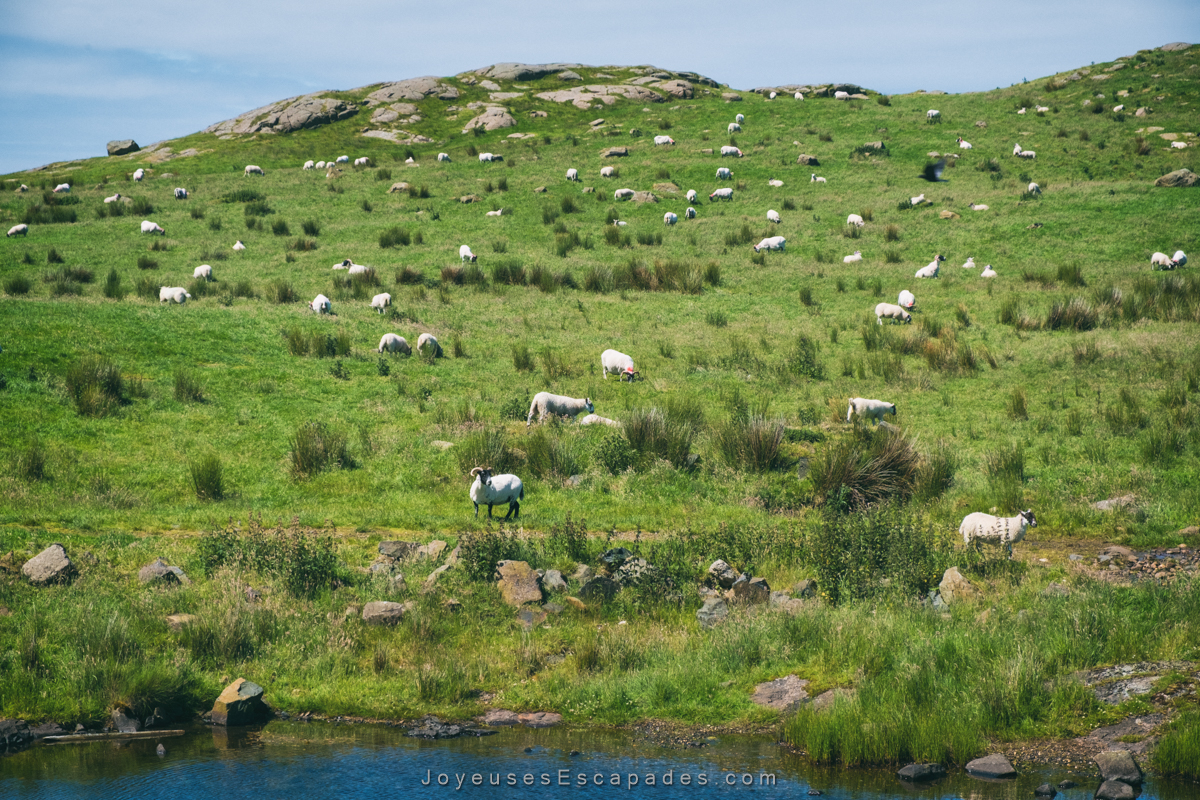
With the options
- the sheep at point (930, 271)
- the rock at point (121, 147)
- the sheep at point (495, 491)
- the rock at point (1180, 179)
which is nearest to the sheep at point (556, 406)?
the sheep at point (495, 491)

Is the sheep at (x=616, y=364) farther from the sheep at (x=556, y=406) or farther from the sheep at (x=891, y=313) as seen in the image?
the sheep at (x=891, y=313)

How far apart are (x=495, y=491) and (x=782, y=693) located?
5.86m

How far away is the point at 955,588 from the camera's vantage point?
12016mm

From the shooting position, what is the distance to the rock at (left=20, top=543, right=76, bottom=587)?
11430 millimetres

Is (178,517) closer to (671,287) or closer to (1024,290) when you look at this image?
(671,287)

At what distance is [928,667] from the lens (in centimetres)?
1000

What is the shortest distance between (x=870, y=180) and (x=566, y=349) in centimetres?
2692

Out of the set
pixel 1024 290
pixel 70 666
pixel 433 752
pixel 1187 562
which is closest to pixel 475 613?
pixel 433 752

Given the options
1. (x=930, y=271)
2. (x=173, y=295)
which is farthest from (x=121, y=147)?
(x=930, y=271)

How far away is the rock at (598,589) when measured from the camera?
1227 centimetres

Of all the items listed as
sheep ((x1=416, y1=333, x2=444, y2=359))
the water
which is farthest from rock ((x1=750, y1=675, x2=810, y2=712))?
sheep ((x1=416, y1=333, x2=444, y2=359))

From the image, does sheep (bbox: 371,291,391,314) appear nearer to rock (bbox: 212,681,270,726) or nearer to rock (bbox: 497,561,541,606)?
rock (bbox: 497,561,541,606)

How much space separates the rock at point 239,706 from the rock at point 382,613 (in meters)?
1.70

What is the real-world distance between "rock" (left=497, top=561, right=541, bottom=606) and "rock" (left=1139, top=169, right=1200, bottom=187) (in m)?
38.5
